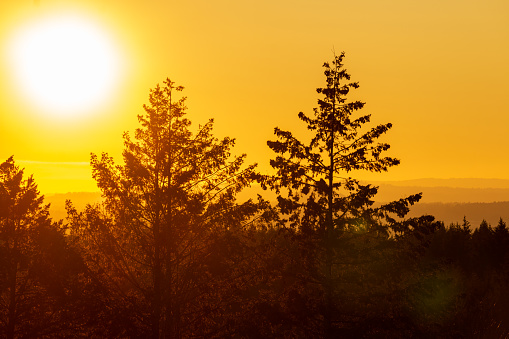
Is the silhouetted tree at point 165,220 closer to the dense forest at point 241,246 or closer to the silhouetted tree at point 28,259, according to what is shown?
the dense forest at point 241,246

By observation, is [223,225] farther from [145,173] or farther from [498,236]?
[498,236]

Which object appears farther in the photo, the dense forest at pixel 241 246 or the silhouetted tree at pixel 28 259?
the silhouetted tree at pixel 28 259

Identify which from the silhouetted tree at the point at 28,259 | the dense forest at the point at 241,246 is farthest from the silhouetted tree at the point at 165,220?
the silhouetted tree at the point at 28,259

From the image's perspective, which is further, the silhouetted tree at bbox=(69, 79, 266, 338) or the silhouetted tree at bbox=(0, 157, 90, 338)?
the silhouetted tree at bbox=(0, 157, 90, 338)

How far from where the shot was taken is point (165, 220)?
2580 cm

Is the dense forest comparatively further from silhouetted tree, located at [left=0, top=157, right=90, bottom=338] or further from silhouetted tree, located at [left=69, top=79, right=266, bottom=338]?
silhouetted tree, located at [left=0, top=157, right=90, bottom=338]

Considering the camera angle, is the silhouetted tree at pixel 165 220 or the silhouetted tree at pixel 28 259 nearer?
the silhouetted tree at pixel 165 220

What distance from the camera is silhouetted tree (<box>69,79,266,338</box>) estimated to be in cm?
2541

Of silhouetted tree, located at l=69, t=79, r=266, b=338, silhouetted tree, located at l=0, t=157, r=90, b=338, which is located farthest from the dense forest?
silhouetted tree, located at l=0, t=157, r=90, b=338

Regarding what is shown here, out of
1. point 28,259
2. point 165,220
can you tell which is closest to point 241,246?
point 165,220

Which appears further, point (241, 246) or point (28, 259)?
point (28, 259)

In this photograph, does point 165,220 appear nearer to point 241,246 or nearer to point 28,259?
point 241,246

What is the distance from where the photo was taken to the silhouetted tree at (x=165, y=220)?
25.4m

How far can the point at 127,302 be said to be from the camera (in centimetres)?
Answer: 2552
